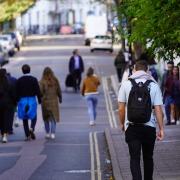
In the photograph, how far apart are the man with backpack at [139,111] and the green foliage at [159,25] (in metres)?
1.23

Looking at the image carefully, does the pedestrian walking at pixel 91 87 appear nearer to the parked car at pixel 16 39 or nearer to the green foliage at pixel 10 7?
the green foliage at pixel 10 7

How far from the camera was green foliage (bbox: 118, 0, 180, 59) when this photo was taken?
12.4 metres

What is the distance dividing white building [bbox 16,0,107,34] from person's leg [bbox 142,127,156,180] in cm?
11139

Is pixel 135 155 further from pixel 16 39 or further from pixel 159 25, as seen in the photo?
pixel 16 39

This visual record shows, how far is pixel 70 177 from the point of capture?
13898 millimetres

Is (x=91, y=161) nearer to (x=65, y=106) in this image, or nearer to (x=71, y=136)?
(x=71, y=136)

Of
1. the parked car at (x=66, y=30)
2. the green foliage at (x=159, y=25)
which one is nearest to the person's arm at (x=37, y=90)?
the green foliage at (x=159, y=25)

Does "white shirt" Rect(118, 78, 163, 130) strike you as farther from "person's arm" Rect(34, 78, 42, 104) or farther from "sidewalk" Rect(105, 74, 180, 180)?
"person's arm" Rect(34, 78, 42, 104)

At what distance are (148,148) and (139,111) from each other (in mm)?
650

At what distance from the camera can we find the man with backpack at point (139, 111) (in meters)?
11.0

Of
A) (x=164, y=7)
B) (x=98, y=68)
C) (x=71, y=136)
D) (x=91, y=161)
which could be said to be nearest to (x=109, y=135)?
(x=71, y=136)

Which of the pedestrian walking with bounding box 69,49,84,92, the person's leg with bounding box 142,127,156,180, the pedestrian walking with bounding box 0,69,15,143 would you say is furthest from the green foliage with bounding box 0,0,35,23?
the person's leg with bounding box 142,127,156,180

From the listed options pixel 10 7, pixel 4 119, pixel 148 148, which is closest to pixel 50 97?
pixel 4 119

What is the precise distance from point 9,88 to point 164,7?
7864 mm
